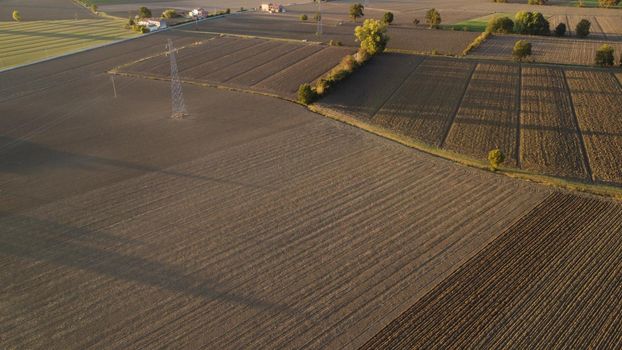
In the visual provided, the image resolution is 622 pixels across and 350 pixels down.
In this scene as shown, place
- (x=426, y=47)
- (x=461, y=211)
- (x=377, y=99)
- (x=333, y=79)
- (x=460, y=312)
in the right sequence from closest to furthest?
1. (x=460, y=312)
2. (x=461, y=211)
3. (x=377, y=99)
4. (x=333, y=79)
5. (x=426, y=47)

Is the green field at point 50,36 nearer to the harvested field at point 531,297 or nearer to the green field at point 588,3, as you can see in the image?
the harvested field at point 531,297

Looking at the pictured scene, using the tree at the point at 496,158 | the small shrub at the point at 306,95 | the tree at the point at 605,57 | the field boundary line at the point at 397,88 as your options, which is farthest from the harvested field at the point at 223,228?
the tree at the point at 605,57

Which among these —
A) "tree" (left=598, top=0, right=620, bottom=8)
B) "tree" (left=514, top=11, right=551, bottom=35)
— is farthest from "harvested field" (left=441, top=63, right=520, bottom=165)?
"tree" (left=598, top=0, right=620, bottom=8)

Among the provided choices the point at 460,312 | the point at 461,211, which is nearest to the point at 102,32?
the point at 461,211

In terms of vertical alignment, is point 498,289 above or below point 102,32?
below

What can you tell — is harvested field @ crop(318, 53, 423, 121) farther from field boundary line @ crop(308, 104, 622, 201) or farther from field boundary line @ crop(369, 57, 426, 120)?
field boundary line @ crop(308, 104, 622, 201)

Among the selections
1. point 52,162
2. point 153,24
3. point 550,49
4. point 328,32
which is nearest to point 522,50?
point 550,49

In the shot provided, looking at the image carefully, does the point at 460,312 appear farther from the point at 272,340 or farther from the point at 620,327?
the point at 272,340
